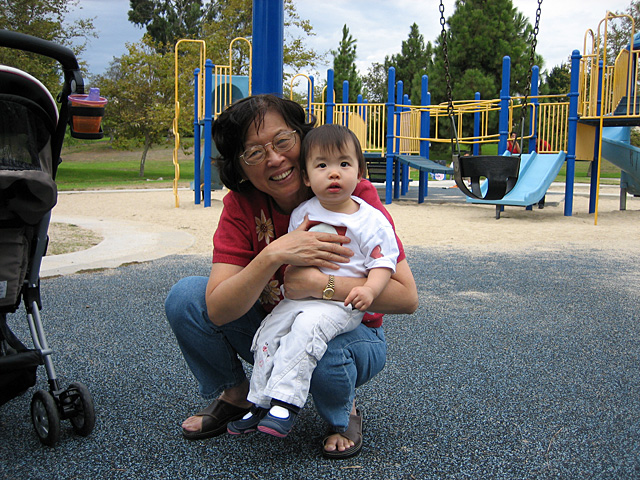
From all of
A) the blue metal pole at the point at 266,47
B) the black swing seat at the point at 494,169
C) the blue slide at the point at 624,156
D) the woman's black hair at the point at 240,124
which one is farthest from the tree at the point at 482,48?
the woman's black hair at the point at 240,124

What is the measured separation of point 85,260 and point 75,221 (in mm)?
3830

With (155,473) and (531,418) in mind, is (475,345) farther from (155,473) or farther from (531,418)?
(155,473)

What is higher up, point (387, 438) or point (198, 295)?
point (198, 295)

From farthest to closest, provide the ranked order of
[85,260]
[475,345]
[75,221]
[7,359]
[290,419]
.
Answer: [75,221]
[85,260]
[475,345]
[7,359]
[290,419]

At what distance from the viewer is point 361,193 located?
2021 mm

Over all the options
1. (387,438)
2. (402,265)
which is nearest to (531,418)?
(387,438)

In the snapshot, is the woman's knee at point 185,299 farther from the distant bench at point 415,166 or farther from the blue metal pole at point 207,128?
the distant bench at point 415,166

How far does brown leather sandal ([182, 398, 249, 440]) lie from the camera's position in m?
2.03

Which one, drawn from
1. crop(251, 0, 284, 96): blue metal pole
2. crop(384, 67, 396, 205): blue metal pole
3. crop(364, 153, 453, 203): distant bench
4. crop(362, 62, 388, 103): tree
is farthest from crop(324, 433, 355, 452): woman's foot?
crop(362, 62, 388, 103): tree

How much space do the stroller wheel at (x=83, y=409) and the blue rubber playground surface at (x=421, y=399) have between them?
5 centimetres

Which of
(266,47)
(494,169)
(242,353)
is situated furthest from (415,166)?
(242,353)

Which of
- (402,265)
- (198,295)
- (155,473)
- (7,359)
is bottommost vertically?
(155,473)

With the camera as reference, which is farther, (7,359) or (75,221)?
(75,221)

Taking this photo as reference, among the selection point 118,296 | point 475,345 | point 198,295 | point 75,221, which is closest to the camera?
point 198,295
